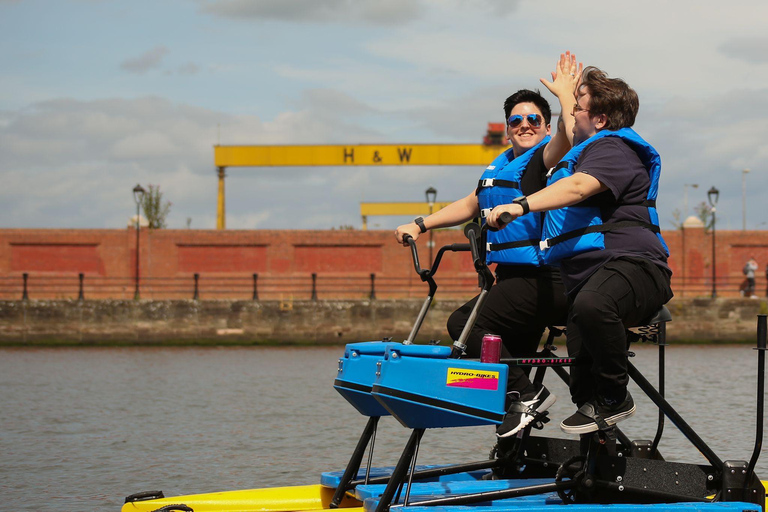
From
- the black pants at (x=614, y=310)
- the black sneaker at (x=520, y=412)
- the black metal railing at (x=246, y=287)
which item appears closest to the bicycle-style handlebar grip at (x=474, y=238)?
the black pants at (x=614, y=310)

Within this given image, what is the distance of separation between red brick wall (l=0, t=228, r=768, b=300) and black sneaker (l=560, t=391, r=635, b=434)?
30.3m

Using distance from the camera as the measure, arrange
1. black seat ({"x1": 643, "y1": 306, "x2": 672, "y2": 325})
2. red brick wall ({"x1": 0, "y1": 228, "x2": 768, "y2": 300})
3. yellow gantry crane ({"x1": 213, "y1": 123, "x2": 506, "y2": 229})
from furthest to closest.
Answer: yellow gantry crane ({"x1": 213, "y1": 123, "x2": 506, "y2": 229}), red brick wall ({"x1": 0, "y1": 228, "x2": 768, "y2": 300}), black seat ({"x1": 643, "y1": 306, "x2": 672, "y2": 325})

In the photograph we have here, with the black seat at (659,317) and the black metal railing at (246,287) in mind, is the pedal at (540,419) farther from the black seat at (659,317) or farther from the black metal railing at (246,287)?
the black metal railing at (246,287)

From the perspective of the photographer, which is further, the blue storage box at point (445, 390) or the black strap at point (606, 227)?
the black strap at point (606, 227)

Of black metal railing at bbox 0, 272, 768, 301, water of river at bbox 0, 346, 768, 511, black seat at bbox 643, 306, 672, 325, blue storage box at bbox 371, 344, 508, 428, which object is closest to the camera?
blue storage box at bbox 371, 344, 508, 428

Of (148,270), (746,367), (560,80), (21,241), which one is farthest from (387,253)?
(560,80)

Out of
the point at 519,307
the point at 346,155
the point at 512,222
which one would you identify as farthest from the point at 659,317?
the point at 346,155

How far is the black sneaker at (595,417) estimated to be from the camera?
4.52m

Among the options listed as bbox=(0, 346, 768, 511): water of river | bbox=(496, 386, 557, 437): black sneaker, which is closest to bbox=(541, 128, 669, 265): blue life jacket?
bbox=(496, 386, 557, 437): black sneaker

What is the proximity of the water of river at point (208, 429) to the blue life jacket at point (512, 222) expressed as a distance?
2416mm

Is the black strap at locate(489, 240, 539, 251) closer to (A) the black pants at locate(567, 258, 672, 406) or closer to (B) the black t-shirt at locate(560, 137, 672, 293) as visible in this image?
(B) the black t-shirt at locate(560, 137, 672, 293)

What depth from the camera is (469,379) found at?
4.27 metres

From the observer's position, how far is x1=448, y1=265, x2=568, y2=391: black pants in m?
5.10

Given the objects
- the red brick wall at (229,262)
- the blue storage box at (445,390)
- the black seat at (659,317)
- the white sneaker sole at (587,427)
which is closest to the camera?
the blue storage box at (445,390)
